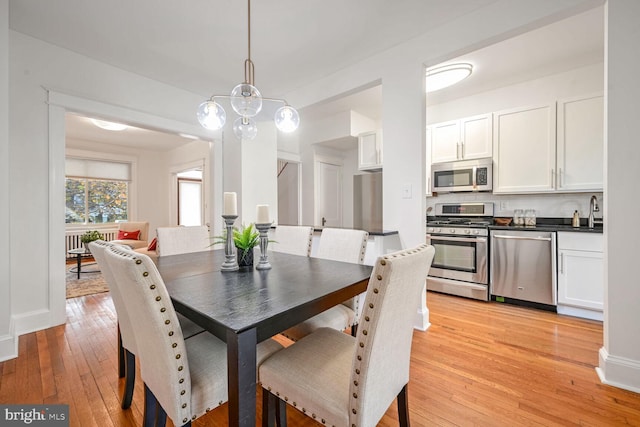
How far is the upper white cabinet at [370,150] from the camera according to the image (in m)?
4.14

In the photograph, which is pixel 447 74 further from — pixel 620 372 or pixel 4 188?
pixel 4 188

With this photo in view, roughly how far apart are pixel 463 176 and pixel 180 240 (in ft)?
10.8

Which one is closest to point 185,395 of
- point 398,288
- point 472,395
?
point 398,288

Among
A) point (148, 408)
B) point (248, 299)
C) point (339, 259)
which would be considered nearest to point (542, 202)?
point (339, 259)

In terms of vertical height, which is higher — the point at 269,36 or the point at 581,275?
the point at 269,36

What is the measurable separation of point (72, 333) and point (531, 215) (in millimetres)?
4860

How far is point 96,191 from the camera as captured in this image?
5.97 m

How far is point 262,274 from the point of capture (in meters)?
1.51

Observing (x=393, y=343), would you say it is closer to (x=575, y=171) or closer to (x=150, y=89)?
(x=575, y=171)

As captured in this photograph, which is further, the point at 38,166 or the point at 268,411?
the point at 38,166

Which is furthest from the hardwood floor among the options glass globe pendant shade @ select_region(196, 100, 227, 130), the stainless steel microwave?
glass globe pendant shade @ select_region(196, 100, 227, 130)

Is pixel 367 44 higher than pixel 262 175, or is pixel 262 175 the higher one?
pixel 367 44

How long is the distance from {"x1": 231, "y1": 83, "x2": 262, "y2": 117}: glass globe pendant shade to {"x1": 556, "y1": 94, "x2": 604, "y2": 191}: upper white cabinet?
10.4ft

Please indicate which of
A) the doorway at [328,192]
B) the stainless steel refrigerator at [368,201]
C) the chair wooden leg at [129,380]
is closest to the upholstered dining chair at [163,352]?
the chair wooden leg at [129,380]
